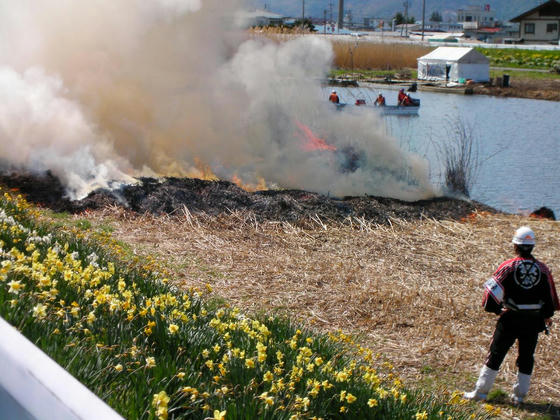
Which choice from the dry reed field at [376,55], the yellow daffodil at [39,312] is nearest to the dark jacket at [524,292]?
the yellow daffodil at [39,312]

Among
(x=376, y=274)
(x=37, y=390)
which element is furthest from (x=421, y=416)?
(x=376, y=274)

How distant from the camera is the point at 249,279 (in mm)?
10031

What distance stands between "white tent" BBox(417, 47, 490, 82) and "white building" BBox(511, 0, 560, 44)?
4512 cm

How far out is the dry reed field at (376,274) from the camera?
8.15 meters

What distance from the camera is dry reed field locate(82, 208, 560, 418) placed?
8.15m

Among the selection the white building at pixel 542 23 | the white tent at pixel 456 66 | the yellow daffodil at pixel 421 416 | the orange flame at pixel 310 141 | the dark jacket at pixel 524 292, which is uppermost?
the white building at pixel 542 23

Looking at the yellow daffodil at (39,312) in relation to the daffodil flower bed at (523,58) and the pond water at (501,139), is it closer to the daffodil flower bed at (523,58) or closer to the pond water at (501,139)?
the pond water at (501,139)

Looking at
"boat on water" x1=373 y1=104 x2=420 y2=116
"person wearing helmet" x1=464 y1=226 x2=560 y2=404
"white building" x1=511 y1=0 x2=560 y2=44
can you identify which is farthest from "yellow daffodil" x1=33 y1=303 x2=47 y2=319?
"white building" x1=511 y1=0 x2=560 y2=44

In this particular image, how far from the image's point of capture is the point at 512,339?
7.05 m

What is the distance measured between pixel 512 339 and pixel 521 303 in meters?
0.41

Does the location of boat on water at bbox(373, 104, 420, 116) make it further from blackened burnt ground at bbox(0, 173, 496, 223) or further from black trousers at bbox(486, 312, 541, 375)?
black trousers at bbox(486, 312, 541, 375)

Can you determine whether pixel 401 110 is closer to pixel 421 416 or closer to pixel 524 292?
pixel 524 292

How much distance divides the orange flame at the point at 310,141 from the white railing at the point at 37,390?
15.0 meters

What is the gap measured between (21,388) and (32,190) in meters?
11.3
